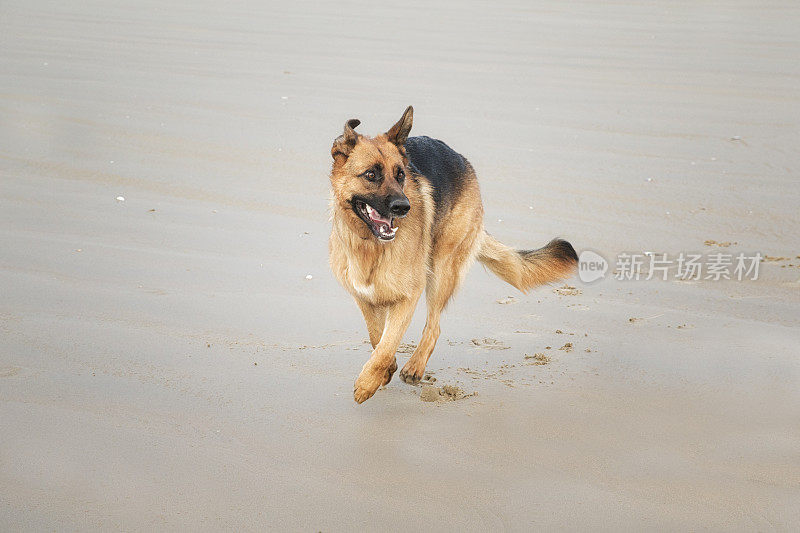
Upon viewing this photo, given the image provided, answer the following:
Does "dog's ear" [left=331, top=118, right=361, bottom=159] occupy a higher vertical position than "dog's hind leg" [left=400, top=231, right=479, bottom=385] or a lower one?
higher

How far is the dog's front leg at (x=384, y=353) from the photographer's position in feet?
11.8

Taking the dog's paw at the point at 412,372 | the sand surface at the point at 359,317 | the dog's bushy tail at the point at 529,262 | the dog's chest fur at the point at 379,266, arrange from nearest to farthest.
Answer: the sand surface at the point at 359,317, the dog's chest fur at the point at 379,266, the dog's paw at the point at 412,372, the dog's bushy tail at the point at 529,262

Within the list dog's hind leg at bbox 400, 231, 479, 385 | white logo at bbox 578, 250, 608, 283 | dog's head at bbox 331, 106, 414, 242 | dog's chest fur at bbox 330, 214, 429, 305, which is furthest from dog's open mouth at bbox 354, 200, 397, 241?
white logo at bbox 578, 250, 608, 283

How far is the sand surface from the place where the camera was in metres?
3.10

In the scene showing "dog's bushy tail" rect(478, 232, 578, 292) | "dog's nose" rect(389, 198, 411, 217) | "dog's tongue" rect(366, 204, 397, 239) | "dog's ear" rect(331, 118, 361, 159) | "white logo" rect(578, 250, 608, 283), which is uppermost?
"dog's ear" rect(331, 118, 361, 159)

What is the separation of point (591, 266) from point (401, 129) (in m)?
2.01

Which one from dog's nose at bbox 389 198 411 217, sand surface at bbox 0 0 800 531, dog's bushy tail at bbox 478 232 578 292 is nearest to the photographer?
sand surface at bbox 0 0 800 531

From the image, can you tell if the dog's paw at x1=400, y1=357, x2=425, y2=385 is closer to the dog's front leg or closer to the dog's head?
the dog's front leg

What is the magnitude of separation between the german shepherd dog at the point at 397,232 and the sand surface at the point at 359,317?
8.9 inches

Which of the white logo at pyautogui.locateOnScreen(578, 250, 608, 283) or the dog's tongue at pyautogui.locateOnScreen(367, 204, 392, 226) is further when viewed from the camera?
the white logo at pyautogui.locateOnScreen(578, 250, 608, 283)

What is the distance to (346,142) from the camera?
147 inches

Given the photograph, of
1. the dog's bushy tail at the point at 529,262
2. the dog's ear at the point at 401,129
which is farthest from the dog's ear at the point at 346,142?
the dog's bushy tail at the point at 529,262

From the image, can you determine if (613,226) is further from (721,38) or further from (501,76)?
(721,38)

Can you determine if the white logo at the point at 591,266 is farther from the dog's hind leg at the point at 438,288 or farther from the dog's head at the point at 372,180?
the dog's head at the point at 372,180
